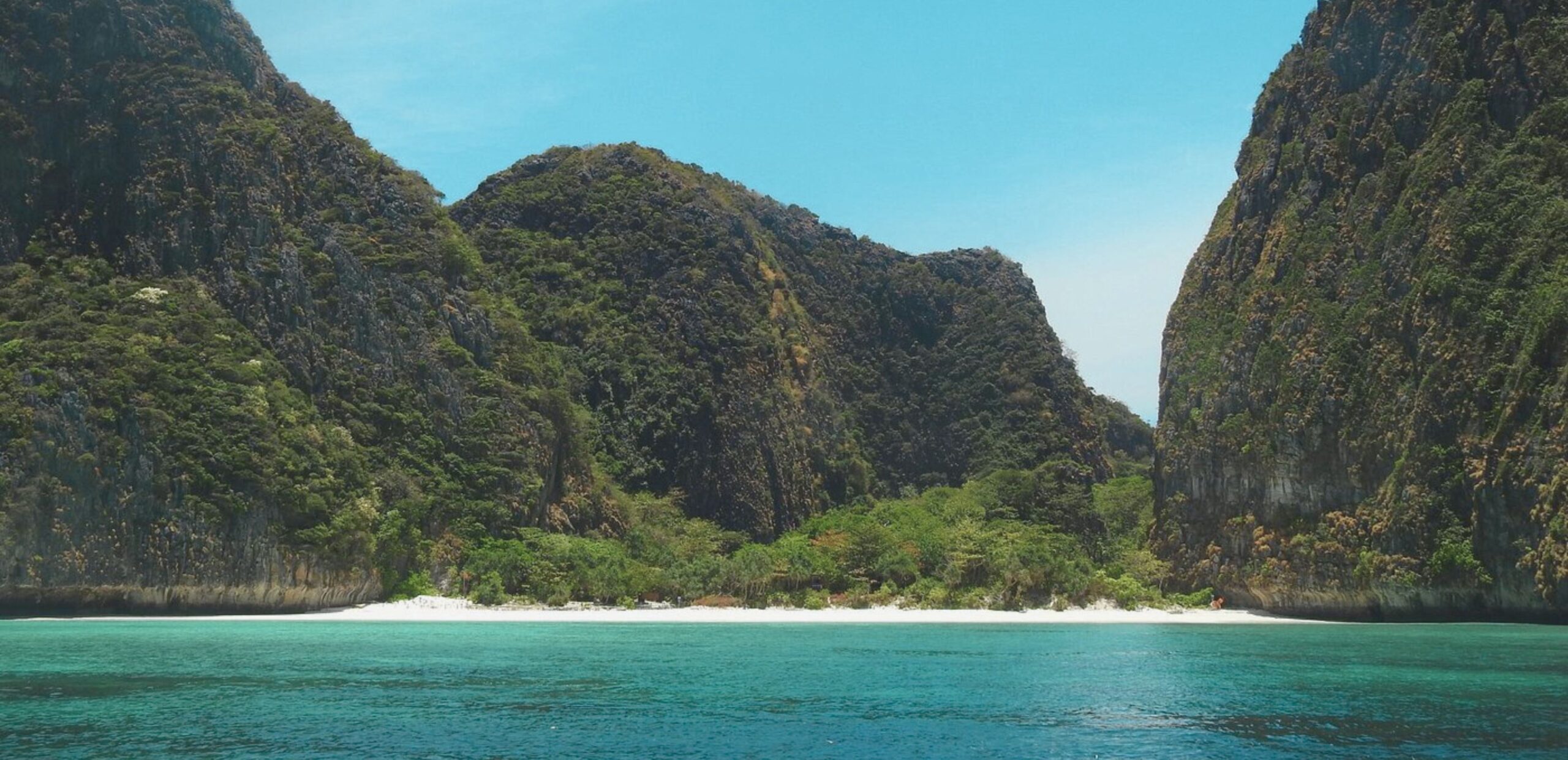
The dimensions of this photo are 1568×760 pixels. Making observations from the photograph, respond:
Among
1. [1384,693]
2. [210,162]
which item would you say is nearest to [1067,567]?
[1384,693]

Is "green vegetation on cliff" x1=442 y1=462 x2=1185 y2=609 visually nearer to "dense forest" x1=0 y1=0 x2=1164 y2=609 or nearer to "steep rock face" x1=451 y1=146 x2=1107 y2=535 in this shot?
"dense forest" x1=0 y1=0 x2=1164 y2=609

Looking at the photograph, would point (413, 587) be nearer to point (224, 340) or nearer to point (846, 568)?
point (224, 340)

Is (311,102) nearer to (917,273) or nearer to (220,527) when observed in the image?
(220,527)

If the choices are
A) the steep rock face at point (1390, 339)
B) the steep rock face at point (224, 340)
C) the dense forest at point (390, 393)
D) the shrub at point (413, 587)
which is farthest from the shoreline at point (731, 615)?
the steep rock face at point (1390, 339)

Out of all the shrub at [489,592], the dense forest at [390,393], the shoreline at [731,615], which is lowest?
the shoreline at [731,615]

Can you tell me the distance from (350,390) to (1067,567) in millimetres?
41983

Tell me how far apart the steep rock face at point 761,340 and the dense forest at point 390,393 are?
1.36 feet

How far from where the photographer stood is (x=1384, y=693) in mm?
28828

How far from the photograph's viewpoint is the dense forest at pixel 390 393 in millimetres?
57031

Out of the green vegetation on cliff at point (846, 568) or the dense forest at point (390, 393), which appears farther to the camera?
the green vegetation on cliff at point (846, 568)

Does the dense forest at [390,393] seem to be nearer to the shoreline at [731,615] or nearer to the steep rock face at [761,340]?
the steep rock face at [761,340]

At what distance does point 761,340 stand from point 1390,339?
59.4 meters

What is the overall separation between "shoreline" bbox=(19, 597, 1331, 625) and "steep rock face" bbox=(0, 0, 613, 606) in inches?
103

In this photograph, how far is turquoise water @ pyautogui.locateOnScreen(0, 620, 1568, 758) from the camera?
21.5 m
